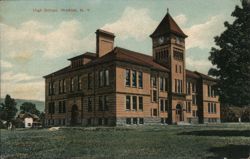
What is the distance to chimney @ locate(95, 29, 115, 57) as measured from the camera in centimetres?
4397

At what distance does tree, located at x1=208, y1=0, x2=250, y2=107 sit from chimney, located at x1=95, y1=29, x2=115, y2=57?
2385 centimetres

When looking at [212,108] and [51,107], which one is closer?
[51,107]

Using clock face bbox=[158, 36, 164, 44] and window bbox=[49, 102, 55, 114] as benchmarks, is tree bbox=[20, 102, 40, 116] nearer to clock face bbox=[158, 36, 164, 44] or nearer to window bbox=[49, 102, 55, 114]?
window bbox=[49, 102, 55, 114]

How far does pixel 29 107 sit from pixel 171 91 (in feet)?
236

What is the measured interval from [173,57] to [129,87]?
34.2ft

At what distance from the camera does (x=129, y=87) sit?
131ft

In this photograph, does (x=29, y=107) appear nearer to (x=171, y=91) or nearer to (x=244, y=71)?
(x=171, y=91)

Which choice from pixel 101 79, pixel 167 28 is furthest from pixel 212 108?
pixel 101 79

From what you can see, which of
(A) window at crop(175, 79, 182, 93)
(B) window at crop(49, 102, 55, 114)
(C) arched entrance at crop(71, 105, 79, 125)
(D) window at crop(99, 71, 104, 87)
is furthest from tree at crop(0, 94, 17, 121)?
(A) window at crop(175, 79, 182, 93)

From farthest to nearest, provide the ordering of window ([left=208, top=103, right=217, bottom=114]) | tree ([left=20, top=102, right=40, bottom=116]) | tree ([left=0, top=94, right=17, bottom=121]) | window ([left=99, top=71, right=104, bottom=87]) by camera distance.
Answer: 1. tree ([left=20, top=102, right=40, bottom=116])
2. tree ([left=0, top=94, right=17, bottom=121])
3. window ([left=208, top=103, right=217, bottom=114])
4. window ([left=99, top=71, right=104, bottom=87])

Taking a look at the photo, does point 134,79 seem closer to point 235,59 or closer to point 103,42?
point 103,42

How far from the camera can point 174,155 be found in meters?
12.8

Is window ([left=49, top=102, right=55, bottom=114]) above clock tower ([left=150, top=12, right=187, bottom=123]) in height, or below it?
below

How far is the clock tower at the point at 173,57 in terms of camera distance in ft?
153
